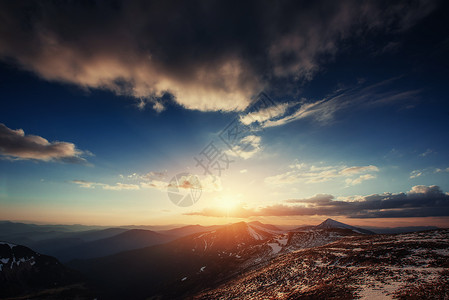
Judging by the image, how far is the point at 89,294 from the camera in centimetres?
11706

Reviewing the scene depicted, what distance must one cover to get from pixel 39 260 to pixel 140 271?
266 ft

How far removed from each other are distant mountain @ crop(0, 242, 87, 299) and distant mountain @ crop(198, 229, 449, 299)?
150m

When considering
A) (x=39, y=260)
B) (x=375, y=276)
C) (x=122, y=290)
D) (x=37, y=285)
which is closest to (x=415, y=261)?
(x=375, y=276)

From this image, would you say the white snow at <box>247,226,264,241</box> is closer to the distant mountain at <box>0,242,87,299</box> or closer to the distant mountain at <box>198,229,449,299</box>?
the distant mountain at <box>0,242,87,299</box>

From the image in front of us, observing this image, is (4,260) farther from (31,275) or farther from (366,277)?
(366,277)

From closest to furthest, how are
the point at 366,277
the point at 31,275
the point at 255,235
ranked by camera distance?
the point at 366,277 < the point at 31,275 < the point at 255,235

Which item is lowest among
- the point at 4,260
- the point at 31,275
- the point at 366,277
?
the point at 31,275

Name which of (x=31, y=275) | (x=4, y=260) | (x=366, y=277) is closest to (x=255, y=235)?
(x=366, y=277)

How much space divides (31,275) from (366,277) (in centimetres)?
21029

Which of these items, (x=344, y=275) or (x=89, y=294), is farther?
(x=89, y=294)

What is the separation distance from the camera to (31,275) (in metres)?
132

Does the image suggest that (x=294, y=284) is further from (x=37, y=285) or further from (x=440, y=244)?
(x=37, y=285)

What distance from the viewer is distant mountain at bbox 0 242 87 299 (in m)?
115

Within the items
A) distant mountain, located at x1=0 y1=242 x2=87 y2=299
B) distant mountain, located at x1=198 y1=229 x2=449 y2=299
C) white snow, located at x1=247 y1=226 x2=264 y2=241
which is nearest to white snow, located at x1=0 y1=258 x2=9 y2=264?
distant mountain, located at x1=0 y1=242 x2=87 y2=299
